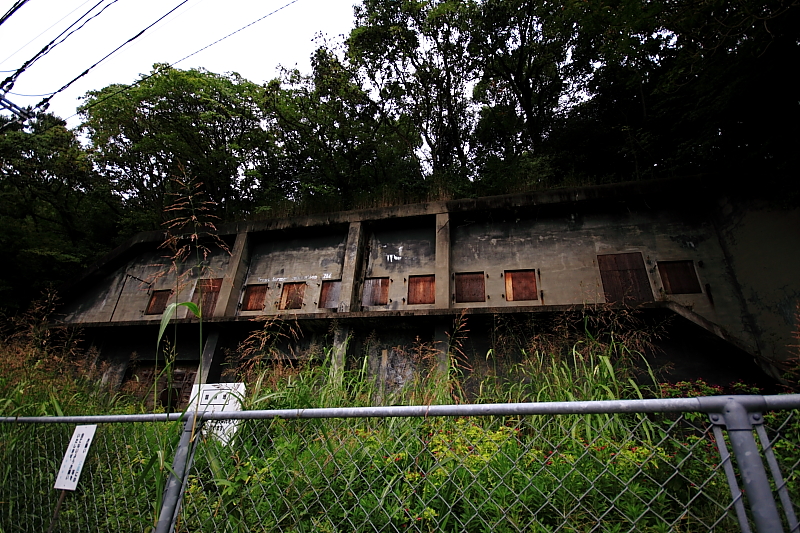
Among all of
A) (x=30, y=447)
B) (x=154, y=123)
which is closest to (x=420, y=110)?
(x=154, y=123)

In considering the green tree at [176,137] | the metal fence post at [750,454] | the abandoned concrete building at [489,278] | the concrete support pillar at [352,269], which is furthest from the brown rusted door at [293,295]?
the metal fence post at [750,454]

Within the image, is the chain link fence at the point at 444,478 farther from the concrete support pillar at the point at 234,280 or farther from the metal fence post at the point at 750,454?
the concrete support pillar at the point at 234,280

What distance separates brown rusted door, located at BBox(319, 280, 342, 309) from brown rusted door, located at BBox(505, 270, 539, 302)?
4.47 metres

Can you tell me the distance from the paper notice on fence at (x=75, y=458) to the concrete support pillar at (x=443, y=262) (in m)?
7.40

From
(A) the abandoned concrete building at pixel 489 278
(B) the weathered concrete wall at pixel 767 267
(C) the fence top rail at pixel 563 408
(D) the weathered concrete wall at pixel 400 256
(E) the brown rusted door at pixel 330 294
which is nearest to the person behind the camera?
(C) the fence top rail at pixel 563 408

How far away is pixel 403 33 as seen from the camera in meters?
14.3

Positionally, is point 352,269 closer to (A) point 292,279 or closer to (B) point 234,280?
(A) point 292,279

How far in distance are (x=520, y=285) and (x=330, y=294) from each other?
5072mm

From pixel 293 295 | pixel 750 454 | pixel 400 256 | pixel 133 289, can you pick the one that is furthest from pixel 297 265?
pixel 750 454

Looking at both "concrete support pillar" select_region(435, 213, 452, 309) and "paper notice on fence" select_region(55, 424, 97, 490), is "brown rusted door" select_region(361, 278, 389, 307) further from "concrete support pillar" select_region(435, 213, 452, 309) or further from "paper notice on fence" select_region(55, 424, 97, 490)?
"paper notice on fence" select_region(55, 424, 97, 490)

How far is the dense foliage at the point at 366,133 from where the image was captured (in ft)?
42.2

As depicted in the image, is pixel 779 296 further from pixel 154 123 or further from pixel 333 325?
pixel 154 123

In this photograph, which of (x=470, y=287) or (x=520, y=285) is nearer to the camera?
(x=520, y=285)

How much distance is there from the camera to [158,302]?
1231 centimetres
